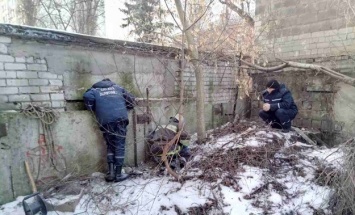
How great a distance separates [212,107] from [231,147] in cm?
218

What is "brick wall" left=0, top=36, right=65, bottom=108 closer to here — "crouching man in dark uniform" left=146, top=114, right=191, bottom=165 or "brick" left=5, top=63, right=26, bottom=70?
"brick" left=5, top=63, right=26, bottom=70

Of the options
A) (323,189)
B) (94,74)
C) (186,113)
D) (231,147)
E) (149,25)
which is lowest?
(323,189)

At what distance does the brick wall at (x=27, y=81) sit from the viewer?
320cm

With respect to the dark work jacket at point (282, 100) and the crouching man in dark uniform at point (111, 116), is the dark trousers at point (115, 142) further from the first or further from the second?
the dark work jacket at point (282, 100)

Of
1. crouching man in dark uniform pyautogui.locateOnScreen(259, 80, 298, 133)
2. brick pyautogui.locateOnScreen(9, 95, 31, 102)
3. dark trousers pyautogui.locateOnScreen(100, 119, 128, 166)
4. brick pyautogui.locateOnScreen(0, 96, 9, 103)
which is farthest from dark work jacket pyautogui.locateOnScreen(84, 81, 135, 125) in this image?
crouching man in dark uniform pyautogui.locateOnScreen(259, 80, 298, 133)

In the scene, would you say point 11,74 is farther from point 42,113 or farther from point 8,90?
point 42,113

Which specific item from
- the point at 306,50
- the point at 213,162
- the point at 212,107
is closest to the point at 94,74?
the point at 213,162

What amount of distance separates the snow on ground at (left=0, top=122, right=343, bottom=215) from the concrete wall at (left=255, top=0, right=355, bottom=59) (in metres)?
3.17

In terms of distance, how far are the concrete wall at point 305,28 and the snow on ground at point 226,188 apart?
3167mm

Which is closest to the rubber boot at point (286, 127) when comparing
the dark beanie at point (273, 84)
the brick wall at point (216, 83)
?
the dark beanie at point (273, 84)

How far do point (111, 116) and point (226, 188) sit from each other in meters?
1.89

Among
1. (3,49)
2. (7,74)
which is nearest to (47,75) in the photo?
(7,74)

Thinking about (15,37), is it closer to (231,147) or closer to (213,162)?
(213,162)

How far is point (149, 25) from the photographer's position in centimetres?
484
